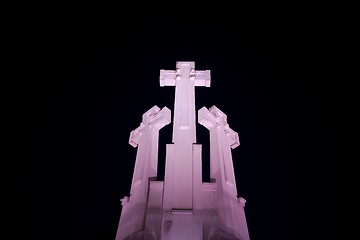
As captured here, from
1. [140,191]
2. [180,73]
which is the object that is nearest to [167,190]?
[140,191]

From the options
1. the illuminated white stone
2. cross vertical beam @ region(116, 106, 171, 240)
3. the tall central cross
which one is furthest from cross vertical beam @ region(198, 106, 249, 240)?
cross vertical beam @ region(116, 106, 171, 240)

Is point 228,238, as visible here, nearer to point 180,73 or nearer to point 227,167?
point 227,167

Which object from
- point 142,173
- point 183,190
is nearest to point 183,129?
point 142,173

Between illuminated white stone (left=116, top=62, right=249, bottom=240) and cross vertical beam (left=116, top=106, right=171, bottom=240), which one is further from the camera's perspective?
cross vertical beam (left=116, top=106, right=171, bottom=240)

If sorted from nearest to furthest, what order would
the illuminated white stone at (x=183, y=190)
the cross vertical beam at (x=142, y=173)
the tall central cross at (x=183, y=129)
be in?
1. the illuminated white stone at (x=183, y=190)
2. the tall central cross at (x=183, y=129)
3. the cross vertical beam at (x=142, y=173)

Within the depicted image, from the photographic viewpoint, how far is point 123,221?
6875mm

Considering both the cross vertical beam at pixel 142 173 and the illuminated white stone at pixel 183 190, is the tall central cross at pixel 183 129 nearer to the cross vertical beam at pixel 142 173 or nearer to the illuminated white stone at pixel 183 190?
the illuminated white stone at pixel 183 190

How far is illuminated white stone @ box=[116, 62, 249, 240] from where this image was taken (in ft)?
20.1

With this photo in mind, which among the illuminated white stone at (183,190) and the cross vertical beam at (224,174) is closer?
the illuminated white stone at (183,190)

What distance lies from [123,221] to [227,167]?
2772mm

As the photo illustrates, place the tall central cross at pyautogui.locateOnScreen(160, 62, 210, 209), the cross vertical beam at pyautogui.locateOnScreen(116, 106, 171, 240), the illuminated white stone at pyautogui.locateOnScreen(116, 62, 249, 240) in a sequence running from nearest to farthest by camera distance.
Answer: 1. the illuminated white stone at pyautogui.locateOnScreen(116, 62, 249, 240)
2. the tall central cross at pyautogui.locateOnScreen(160, 62, 210, 209)
3. the cross vertical beam at pyautogui.locateOnScreen(116, 106, 171, 240)

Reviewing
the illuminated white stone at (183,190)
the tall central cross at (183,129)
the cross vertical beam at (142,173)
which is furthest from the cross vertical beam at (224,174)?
the cross vertical beam at (142,173)

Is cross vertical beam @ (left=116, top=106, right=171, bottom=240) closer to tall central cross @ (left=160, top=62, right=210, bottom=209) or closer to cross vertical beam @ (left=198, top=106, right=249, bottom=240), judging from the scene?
tall central cross @ (left=160, top=62, right=210, bottom=209)

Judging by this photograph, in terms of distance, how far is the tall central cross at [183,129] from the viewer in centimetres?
651
